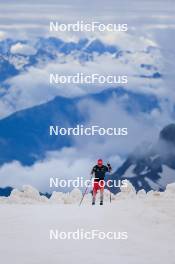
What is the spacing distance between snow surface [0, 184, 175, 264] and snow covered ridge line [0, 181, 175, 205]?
103 inches

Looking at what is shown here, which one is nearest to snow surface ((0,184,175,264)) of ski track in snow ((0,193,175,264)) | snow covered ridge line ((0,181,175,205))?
ski track in snow ((0,193,175,264))

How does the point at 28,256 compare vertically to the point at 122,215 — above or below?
below

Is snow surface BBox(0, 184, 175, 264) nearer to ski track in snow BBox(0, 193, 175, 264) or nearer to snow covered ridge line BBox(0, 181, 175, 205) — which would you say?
ski track in snow BBox(0, 193, 175, 264)

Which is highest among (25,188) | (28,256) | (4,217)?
(25,188)

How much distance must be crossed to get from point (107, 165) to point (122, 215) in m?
1.30

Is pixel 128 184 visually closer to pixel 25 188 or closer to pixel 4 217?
pixel 25 188

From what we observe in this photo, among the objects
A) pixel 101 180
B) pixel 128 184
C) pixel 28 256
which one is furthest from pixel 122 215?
pixel 128 184

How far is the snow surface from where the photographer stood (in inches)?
637

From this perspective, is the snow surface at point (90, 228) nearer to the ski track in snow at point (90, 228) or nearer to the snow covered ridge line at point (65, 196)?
the ski track in snow at point (90, 228)

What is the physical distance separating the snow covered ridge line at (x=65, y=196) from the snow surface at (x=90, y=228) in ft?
8.62

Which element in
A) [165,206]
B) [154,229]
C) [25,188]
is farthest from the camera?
[25,188]

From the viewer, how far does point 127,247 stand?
17.1m

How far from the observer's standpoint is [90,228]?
1870cm

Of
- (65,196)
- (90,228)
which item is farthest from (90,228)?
(65,196)
